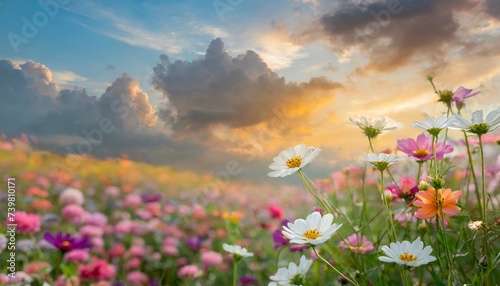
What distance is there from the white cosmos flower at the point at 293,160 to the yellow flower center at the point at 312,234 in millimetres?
76

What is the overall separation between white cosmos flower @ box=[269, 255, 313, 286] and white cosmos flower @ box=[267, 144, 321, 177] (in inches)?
4.4

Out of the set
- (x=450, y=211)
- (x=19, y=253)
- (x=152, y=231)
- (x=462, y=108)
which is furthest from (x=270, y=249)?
(x=450, y=211)

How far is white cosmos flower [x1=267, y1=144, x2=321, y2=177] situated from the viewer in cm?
46

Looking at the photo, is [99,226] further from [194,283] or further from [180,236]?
[194,283]

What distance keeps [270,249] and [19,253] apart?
31.2 inches

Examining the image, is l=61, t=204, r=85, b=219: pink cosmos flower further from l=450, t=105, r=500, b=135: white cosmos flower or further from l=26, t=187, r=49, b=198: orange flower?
l=450, t=105, r=500, b=135: white cosmos flower

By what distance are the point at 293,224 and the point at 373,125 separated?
0.64ft

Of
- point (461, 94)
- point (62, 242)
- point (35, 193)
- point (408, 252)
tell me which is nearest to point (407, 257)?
point (408, 252)

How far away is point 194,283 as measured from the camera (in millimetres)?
1041

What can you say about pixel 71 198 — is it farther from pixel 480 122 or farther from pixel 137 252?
pixel 480 122

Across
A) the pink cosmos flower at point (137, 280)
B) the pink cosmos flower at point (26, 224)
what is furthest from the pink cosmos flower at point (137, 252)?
the pink cosmos flower at point (26, 224)

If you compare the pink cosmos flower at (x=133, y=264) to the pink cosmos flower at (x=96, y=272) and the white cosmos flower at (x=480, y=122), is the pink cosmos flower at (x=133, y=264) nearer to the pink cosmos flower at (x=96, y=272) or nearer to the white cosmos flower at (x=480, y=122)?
the pink cosmos flower at (x=96, y=272)

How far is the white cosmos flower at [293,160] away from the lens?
18.0 inches

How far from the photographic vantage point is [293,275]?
0.47 metres
